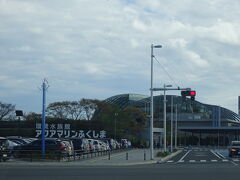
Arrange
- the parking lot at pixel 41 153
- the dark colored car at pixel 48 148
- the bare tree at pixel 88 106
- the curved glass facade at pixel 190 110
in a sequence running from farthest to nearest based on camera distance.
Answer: the curved glass facade at pixel 190 110, the bare tree at pixel 88 106, the dark colored car at pixel 48 148, the parking lot at pixel 41 153

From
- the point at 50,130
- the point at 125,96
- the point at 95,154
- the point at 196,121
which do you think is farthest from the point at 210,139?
the point at 95,154

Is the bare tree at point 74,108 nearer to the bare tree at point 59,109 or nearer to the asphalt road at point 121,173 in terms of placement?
the bare tree at point 59,109

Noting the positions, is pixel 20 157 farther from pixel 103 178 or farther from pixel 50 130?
pixel 50 130

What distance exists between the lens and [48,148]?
42156 mm

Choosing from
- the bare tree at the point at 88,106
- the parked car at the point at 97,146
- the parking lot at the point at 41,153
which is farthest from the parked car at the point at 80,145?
the bare tree at the point at 88,106

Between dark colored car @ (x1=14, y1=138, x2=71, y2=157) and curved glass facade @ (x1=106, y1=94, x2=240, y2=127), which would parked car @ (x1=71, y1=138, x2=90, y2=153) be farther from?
curved glass facade @ (x1=106, y1=94, x2=240, y2=127)

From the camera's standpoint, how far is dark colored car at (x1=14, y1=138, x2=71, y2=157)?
3989 cm

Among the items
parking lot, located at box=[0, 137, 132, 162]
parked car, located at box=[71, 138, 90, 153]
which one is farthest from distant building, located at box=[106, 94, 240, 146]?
parking lot, located at box=[0, 137, 132, 162]

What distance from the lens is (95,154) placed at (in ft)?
169

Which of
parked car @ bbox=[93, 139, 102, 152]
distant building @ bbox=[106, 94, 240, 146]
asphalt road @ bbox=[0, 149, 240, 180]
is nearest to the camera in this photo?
asphalt road @ bbox=[0, 149, 240, 180]

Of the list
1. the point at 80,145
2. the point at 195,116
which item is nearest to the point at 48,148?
the point at 80,145

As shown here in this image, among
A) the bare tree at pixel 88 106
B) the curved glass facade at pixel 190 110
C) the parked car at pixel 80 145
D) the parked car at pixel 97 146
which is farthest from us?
the curved glass facade at pixel 190 110

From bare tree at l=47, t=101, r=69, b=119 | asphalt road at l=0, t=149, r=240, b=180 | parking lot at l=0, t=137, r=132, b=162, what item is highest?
bare tree at l=47, t=101, r=69, b=119

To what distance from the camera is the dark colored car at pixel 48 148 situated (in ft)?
131
